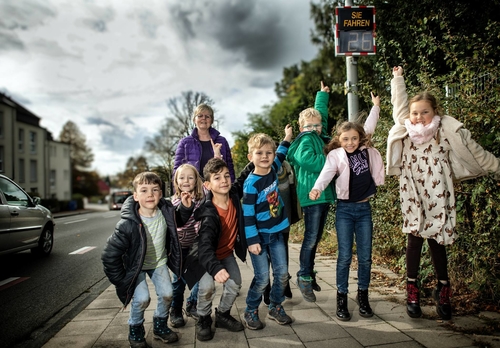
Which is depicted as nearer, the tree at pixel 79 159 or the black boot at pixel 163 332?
the black boot at pixel 163 332

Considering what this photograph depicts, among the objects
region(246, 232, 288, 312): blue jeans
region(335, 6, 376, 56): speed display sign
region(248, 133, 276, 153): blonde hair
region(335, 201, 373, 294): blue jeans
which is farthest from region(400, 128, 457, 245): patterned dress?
region(335, 6, 376, 56): speed display sign

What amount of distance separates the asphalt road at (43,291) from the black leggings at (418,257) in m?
3.33

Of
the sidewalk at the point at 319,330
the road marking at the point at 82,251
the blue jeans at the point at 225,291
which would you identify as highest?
the blue jeans at the point at 225,291

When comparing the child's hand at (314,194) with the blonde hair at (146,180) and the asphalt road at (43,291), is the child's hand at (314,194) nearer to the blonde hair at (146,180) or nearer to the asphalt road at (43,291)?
the blonde hair at (146,180)

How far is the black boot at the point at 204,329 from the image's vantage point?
296cm

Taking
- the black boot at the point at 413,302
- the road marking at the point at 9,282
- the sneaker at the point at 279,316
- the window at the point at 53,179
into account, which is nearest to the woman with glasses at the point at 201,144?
the sneaker at the point at 279,316

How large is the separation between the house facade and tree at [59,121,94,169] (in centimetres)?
2250

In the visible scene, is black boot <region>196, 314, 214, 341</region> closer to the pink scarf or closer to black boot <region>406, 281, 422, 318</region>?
black boot <region>406, 281, 422, 318</region>

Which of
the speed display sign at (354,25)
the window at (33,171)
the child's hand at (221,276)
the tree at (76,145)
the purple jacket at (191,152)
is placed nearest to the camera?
the child's hand at (221,276)

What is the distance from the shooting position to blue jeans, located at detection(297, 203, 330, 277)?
3613mm

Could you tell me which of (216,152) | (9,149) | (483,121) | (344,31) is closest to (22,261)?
(216,152)

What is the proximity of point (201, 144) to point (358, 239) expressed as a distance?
1977 millimetres

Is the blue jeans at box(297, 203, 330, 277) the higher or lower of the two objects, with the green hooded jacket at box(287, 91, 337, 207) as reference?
lower

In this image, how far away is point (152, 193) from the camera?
121 inches
